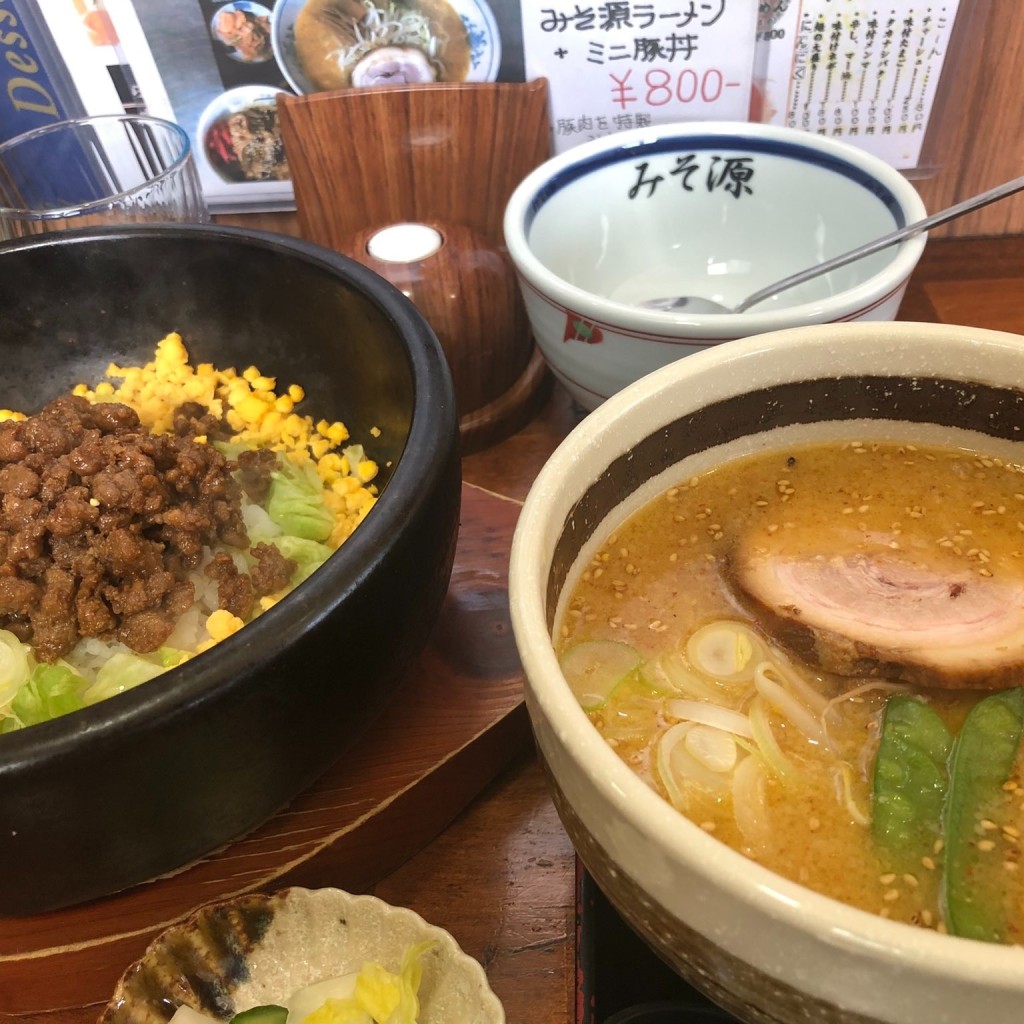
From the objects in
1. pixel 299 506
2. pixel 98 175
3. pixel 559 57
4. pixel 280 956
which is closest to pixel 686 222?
pixel 559 57

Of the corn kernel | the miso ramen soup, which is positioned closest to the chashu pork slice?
the miso ramen soup

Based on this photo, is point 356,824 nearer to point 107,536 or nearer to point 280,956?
point 280,956

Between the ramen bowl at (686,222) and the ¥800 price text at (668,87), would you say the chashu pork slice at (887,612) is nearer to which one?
the ramen bowl at (686,222)

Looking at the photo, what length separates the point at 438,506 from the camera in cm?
93

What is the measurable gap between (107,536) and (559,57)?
1134 millimetres

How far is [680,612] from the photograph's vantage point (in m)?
0.82

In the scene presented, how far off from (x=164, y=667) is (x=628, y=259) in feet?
3.51

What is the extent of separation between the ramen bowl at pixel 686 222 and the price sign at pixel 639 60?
13 centimetres

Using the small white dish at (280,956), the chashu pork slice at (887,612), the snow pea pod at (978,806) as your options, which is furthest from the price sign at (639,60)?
the small white dish at (280,956)

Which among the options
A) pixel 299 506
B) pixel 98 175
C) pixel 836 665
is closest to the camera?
pixel 836 665

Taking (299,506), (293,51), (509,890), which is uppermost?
(293,51)

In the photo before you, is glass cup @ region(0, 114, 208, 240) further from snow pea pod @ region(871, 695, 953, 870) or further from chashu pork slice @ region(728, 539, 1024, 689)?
snow pea pod @ region(871, 695, 953, 870)

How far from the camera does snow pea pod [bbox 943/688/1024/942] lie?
1.98ft

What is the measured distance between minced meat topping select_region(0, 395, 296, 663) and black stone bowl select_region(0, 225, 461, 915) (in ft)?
0.83
